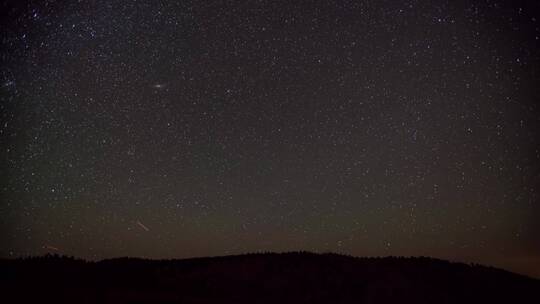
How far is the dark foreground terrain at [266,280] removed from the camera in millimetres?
11016

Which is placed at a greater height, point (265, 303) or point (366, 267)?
point (366, 267)

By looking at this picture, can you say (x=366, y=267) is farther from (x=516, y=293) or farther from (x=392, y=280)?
(x=516, y=293)

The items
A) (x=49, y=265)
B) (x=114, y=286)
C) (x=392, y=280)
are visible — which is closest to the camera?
(x=114, y=286)

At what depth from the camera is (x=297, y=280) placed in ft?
44.9

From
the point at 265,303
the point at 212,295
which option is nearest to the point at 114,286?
the point at 212,295

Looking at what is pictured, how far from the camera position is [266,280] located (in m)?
13.5

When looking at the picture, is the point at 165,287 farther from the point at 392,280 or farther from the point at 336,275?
the point at 392,280

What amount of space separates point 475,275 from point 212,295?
8582 millimetres

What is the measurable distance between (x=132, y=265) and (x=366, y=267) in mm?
7024

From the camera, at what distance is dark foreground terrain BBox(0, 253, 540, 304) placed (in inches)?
434

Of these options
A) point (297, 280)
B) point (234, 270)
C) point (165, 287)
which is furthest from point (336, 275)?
point (165, 287)

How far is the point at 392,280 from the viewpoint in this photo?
1409 cm

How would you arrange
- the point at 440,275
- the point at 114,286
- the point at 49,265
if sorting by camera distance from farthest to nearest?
the point at 440,275, the point at 49,265, the point at 114,286

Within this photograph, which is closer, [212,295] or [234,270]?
[212,295]
